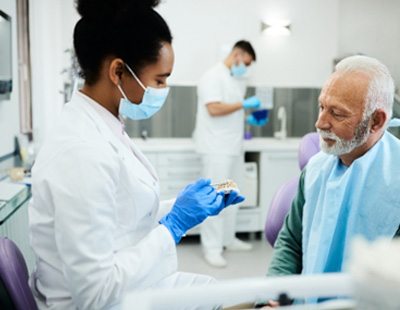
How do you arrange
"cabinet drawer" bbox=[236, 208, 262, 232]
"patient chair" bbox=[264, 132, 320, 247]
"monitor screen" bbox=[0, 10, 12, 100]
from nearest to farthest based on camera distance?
"patient chair" bbox=[264, 132, 320, 247], "monitor screen" bbox=[0, 10, 12, 100], "cabinet drawer" bbox=[236, 208, 262, 232]

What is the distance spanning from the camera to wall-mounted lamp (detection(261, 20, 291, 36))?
4.02m

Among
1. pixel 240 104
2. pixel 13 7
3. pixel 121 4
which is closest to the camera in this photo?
pixel 121 4

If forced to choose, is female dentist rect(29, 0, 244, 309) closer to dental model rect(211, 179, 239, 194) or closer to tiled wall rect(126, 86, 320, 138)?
dental model rect(211, 179, 239, 194)

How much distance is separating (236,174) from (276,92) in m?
1.16

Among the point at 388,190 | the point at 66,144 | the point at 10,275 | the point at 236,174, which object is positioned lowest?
the point at 236,174

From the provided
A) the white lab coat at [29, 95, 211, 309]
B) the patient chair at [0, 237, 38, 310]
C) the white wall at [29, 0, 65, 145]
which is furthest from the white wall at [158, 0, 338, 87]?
the patient chair at [0, 237, 38, 310]

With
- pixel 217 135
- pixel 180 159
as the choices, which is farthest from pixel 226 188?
pixel 180 159

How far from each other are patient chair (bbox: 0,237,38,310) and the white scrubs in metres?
2.26

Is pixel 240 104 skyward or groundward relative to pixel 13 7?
groundward

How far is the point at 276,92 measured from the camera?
4164 millimetres

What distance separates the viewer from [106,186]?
3.20 ft

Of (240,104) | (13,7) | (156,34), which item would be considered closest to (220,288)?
(156,34)

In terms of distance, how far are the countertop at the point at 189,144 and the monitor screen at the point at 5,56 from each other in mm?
1158

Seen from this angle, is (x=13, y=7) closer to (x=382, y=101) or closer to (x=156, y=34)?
(x=156, y=34)
